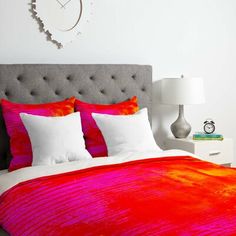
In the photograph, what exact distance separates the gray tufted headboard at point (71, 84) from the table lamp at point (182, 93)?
0.57 ft

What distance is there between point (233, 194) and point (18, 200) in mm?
1081

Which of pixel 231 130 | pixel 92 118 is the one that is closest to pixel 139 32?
pixel 92 118

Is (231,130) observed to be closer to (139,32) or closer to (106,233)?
(139,32)

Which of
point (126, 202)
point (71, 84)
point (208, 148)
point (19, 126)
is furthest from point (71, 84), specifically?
point (126, 202)

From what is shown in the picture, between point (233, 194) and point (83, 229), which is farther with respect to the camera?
point (233, 194)

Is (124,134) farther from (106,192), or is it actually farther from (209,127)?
(209,127)

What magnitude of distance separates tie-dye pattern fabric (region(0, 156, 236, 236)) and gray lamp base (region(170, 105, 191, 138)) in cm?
127

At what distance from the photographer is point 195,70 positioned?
4.40 m

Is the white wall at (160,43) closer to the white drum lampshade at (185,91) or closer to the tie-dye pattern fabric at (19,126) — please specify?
the white drum lampshade at (185,91)

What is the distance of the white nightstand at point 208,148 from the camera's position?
153 inches

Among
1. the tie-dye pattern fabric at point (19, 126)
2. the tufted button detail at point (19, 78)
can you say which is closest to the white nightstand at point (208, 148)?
the tie-dye pattern fabric at point (19, 126)

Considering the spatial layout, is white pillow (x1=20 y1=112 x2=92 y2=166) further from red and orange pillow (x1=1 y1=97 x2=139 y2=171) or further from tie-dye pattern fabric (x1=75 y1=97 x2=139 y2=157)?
tie-dye pattern fabric (x1=75 y1=97 x2=139 y2=157)

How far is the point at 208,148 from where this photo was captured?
12.8 ft

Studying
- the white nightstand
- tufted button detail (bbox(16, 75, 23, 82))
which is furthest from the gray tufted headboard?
the white nightstand
